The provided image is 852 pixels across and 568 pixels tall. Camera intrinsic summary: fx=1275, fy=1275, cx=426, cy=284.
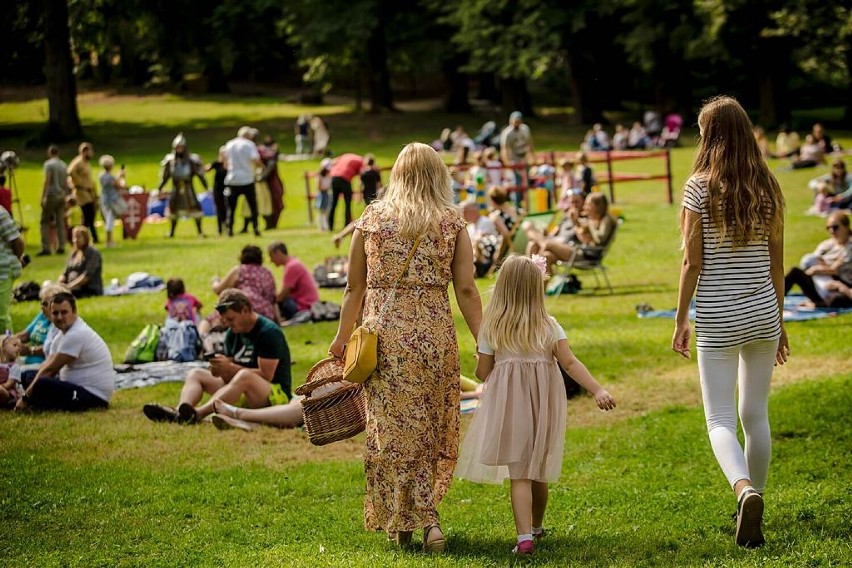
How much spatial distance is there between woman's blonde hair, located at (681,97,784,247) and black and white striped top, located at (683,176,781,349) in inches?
1.6

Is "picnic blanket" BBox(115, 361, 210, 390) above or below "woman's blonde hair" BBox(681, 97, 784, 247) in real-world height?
below

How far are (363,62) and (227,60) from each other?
626 centimetres

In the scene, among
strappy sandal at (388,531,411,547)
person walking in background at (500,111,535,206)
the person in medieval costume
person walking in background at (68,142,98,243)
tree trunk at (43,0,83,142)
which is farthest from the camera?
tree trunk at (43,0,83,142)

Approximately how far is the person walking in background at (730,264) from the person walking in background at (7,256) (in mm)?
6186

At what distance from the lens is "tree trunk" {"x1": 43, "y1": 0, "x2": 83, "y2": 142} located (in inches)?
1639

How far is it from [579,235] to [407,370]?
11.3m

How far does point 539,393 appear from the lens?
5969 mm

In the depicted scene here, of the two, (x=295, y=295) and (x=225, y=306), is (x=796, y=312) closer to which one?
(x=295, y=295)

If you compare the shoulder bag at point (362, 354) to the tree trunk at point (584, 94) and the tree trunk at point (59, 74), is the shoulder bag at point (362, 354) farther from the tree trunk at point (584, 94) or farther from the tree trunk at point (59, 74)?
the tree trunk at point (584, 94)

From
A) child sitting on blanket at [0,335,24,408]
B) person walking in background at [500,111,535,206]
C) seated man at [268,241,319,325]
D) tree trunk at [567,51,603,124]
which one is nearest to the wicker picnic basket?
child sitting on blanket at [0,335,24,408]

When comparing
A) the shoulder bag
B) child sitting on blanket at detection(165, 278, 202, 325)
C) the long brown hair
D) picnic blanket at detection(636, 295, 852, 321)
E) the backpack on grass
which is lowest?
picnic blanket at detection(636, 295, 852, 321)

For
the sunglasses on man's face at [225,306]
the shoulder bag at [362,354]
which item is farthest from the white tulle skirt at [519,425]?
the sunglasses on man's face at [225,306]

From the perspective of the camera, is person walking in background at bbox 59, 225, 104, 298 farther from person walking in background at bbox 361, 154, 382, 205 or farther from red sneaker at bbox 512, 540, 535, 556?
red sneaker at bbox 512, 540, 535, 556

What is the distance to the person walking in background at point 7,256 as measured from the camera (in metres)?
10.2
